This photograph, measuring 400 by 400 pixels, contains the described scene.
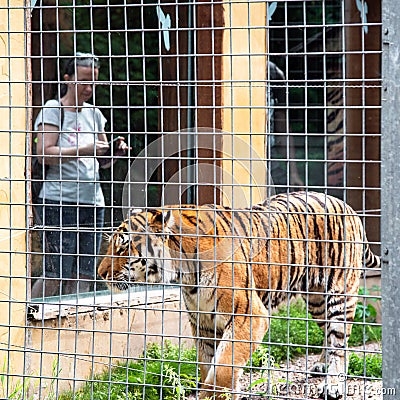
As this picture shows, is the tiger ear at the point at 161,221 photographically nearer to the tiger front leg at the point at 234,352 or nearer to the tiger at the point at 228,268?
the tiger at the point at 228,268

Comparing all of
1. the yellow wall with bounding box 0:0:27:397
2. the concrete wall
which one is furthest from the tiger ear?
the yellow wall with bounding box 0:0:27:397

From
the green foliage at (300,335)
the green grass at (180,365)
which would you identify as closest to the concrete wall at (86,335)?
the green grass at (180,365)

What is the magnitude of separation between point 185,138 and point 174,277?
5.98ft

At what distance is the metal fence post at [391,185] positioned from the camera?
7.80 feet

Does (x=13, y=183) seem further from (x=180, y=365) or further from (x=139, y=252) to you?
(x=180, y=365)

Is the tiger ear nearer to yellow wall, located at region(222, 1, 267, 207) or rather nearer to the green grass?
the green grass

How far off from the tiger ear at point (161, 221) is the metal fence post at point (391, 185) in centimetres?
168

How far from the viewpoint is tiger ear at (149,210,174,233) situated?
392 cm

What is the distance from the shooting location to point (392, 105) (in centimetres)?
238

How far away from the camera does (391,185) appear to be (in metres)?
2.39

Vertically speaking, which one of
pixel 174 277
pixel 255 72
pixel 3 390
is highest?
pixel 255 72

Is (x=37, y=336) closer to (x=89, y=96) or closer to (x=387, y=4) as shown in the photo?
(x=89, y=96)

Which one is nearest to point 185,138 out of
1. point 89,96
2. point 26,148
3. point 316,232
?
point 89,96

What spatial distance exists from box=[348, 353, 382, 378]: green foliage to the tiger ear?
1.84 m
